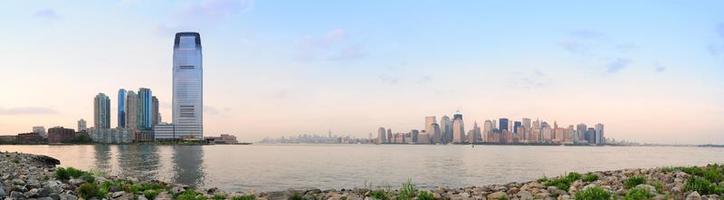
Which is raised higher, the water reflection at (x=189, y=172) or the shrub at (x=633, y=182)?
the shrub at (x=633, y=182)

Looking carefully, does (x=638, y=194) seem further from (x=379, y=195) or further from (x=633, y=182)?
(x=379, y=195)

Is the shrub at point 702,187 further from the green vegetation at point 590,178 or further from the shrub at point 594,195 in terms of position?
the green vegetation at point 590,178

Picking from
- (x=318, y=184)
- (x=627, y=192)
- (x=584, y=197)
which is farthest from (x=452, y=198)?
(x=318, y=184)

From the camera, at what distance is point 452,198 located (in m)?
17.8

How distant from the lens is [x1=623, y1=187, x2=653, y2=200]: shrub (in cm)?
1580

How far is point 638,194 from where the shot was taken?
1606cm

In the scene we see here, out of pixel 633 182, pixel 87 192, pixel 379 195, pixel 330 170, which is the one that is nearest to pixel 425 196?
pixel 379 195

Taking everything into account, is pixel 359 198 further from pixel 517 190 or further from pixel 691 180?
pixel 691 180

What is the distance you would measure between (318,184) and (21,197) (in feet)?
94.7

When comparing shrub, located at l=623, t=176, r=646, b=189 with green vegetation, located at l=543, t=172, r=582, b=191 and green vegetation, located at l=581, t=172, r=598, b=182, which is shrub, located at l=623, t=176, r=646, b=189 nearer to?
green vegetation, located at l=581, t=172, r=598, b=182

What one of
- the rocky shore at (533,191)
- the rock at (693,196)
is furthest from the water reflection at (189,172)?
the rock at (693,196)

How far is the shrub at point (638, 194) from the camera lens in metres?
15.8

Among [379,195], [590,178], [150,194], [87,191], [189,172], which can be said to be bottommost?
[189,172]

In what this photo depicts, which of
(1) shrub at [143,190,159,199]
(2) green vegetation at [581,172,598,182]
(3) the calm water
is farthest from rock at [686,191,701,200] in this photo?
(3) the calm water
